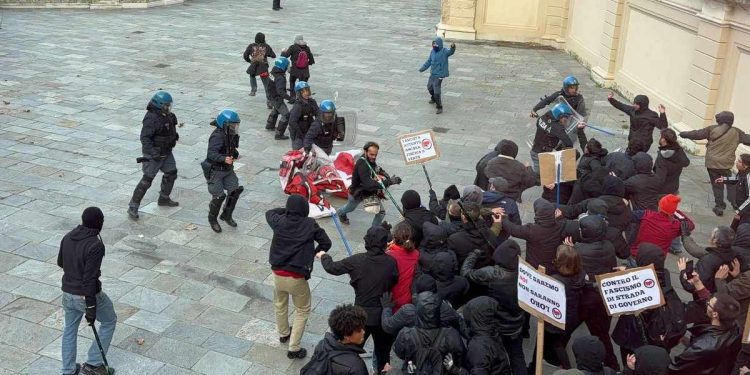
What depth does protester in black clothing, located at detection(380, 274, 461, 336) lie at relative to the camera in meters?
5.12

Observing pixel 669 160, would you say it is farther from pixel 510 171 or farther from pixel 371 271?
pixel 371 271

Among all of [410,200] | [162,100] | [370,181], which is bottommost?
[370,181]

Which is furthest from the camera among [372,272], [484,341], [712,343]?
[372,272]

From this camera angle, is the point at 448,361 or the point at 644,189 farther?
the point at 644,189

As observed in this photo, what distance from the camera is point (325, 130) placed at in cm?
1027

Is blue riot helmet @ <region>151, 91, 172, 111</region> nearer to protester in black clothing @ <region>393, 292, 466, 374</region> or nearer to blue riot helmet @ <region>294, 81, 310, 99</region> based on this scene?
blue riot helmet @ <region>294, 81, 310, 99</region>

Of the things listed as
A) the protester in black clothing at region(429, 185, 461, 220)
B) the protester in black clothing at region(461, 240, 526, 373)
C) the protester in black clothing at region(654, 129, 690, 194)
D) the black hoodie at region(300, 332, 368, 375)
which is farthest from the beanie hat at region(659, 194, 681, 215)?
the black hoodie at region(300, 332, 368, 375)

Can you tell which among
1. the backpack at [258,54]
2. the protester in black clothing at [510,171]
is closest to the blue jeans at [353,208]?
the protester in black clothing at [510,171]

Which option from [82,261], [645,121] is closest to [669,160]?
[645,121]

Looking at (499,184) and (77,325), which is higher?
(499,184)

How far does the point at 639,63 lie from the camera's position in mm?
16500

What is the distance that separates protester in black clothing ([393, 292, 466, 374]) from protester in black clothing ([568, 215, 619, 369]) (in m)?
1.76

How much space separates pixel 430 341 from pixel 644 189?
15.7 ft

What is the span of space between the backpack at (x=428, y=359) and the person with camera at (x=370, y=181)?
4.05 metres
